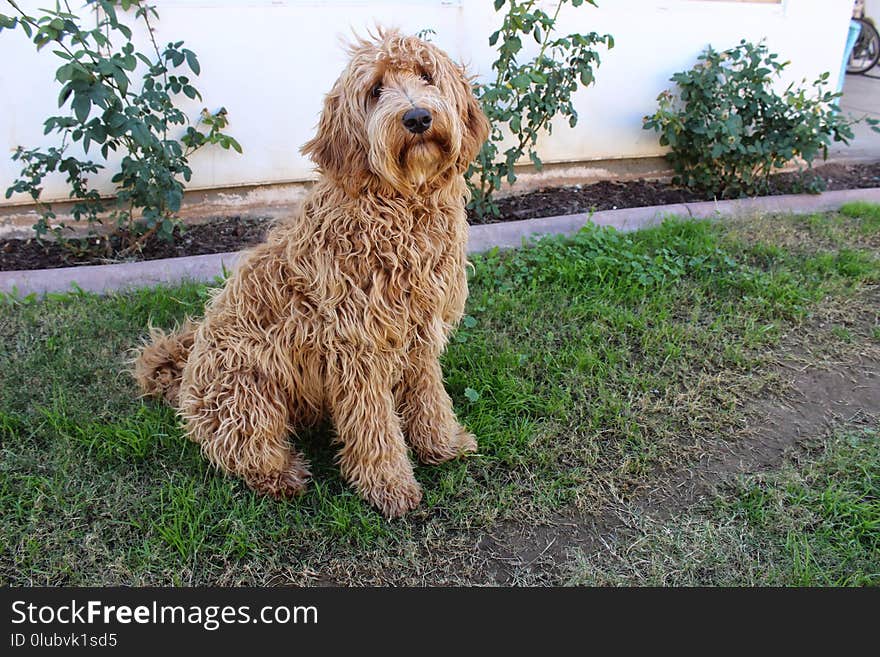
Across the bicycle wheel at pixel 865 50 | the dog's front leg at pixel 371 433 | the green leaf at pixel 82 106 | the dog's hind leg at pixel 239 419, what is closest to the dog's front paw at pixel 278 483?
the dog's hind leg at pixel 239 419

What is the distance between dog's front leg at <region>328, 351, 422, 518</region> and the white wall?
Answer: 250 centimetres

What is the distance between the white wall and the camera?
4102 millimetres

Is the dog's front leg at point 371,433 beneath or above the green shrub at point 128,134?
beneath

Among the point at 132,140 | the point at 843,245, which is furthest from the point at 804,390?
the point at 132,140

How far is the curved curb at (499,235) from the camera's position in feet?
12.5

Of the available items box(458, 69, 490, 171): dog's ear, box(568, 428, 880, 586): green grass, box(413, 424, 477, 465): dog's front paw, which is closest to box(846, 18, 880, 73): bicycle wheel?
box(568, 428, 880, 586): green grass

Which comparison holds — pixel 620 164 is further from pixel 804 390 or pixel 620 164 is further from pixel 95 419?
pixel 95 419

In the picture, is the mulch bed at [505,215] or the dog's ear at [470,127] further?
the mulch bed at [505,215]

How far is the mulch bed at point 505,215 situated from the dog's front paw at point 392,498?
241 centimetres

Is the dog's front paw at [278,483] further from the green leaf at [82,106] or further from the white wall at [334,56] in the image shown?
the white wall at [334,56]

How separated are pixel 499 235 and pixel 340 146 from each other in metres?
2.32

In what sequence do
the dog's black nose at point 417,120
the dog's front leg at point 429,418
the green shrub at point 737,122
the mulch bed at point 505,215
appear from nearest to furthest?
1. the dog's black nose at point 417,120
2. the dog's front leg at point 429,418
3. the mulch bed at point 505,215
4. the green shrub at point 737,122

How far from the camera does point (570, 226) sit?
455cm

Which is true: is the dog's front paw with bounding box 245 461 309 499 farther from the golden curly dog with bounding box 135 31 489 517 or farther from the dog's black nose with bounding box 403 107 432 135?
the dog's black nose with bounding box 403 107 432 135
